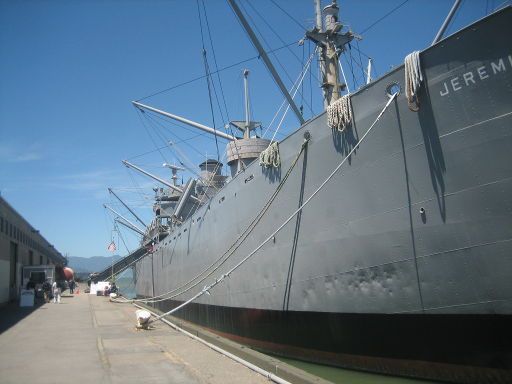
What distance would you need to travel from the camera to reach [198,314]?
15.8 metres

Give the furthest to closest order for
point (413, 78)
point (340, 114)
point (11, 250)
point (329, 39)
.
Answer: point (11, 250)
point (329, 39)
point (340, 114)
point (413, 78)

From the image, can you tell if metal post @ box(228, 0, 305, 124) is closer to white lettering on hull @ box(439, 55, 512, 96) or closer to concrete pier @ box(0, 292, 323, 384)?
white lettering on hull @ box(439, 55, 512, 96)

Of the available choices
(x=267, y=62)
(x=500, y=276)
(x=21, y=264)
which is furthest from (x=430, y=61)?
(x=21, y=264)

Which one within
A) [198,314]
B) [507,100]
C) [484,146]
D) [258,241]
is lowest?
[198,314]

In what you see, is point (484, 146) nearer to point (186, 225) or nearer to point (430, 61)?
point (430, 61)

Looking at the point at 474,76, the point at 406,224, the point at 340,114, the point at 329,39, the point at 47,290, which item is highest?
the point at 329,39

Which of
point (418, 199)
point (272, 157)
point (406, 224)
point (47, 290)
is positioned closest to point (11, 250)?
point (47, 290)

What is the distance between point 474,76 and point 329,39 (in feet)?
19.9

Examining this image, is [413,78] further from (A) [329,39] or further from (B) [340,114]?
(A) [329,39]

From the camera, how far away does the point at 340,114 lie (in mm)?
8102

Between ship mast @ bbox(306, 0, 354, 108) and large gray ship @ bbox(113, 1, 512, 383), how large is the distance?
9.70 feet

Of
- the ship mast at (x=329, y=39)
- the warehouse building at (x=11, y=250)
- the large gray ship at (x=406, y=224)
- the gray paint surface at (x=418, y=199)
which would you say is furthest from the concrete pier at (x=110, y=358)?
the warehouse building at (x=11, y=250)

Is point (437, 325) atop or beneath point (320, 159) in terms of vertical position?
beneath

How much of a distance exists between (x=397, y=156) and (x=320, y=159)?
1.90m
